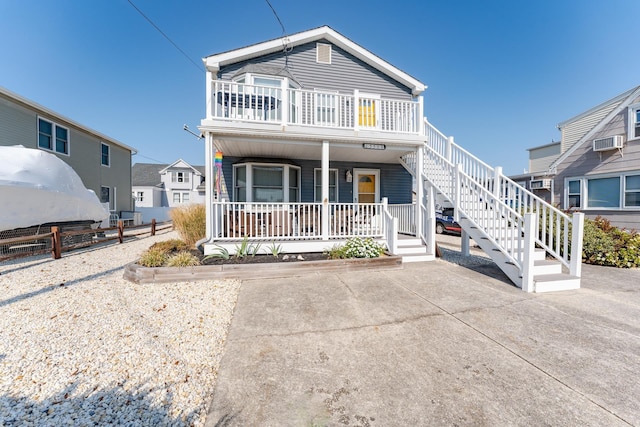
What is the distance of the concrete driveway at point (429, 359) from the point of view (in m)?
1.88

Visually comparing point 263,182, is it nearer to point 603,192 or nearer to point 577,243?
point 577,243

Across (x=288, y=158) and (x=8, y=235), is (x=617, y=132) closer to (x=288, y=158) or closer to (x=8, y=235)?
(x=288, y=158)

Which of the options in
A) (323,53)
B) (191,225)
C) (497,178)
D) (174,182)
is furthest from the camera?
(174,182)

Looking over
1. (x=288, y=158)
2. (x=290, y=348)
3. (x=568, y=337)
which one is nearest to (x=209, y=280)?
(x=290, y=348)

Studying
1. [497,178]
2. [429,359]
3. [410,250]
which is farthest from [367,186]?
[429,359]

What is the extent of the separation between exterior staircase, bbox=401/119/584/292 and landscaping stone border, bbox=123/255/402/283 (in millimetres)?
2040

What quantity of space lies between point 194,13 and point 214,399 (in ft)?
37.5

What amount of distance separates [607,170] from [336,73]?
1096 centimetres

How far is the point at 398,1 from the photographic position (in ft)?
32.9

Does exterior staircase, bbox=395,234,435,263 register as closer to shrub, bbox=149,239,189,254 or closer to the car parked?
shrub, bbox=149,239,189,254

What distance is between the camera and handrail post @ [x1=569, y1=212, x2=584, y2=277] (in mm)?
4539

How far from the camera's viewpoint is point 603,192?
31.5ft

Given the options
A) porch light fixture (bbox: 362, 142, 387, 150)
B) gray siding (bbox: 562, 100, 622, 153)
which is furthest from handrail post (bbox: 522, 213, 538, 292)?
gray siding (bbox: 562, 100, 622, 153)

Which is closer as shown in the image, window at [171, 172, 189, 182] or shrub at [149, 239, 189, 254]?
shrub at [149, 239, 189, 254]
